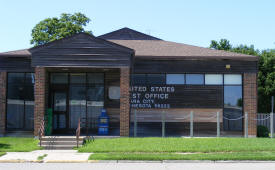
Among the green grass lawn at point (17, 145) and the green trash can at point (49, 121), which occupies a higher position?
the green trash can at point (49, 121)

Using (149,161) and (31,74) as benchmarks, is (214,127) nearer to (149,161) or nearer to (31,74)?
(149,161)

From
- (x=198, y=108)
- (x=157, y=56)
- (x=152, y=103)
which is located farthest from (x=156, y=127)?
(x=157, y=56)

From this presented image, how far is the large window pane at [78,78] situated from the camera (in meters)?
19.8

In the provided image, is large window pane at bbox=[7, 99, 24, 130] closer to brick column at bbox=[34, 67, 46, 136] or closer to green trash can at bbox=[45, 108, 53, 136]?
green trash can at bbox=[45, 108, 53, 136]

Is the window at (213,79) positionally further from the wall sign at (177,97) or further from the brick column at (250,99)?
the brick column at (250,99)

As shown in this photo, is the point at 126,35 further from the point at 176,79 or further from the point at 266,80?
the point at 266,80

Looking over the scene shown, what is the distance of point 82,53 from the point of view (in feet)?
55.9

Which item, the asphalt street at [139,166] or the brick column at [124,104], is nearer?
the asphalt street at [139,166]

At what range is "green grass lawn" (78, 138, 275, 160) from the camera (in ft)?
39.1

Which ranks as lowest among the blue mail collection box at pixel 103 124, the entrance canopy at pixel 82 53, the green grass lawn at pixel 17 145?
the green grass lawn at pixel 17 145

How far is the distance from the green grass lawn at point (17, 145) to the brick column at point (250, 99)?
1083 cm

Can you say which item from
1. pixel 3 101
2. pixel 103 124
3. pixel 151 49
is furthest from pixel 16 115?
pixel 151 49

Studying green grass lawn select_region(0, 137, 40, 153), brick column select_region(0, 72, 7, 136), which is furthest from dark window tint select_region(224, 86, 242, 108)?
brick column select_region(0, 72, 7, 136)

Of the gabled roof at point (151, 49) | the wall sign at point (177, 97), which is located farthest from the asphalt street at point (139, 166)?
the wall sign at point (177, 97)
